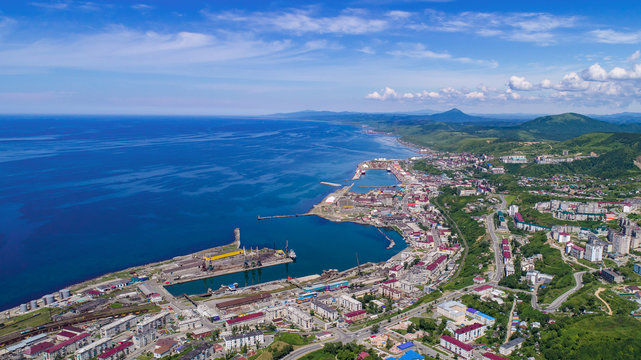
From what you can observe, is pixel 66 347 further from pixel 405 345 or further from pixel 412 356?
pixel 412 356

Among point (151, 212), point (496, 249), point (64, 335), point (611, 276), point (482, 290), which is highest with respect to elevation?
point (151, 212)

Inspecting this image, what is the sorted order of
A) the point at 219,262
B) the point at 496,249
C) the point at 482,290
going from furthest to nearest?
the point at 496,249, the point at 219,262, the point at 482,290

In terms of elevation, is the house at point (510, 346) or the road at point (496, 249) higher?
the road at point (496, 249)

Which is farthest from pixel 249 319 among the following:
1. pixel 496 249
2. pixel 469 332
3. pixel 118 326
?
pixel 496 249

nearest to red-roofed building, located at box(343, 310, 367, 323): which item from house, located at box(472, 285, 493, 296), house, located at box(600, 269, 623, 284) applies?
house, located at box(472, 285, 493, 296)

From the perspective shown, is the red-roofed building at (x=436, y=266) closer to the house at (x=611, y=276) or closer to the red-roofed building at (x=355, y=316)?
the red-roofed building at (x=355, y=316)

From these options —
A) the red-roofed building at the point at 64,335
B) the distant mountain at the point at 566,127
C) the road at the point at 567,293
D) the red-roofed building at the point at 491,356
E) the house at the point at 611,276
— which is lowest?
the red-roofed building at the point at 491,356

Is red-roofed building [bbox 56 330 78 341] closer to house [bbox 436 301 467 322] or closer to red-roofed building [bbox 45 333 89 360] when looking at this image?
red-roofed building [bbox 45 333 89 360]

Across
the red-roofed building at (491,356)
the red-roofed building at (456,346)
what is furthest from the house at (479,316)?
the red-roofed building at (491,356)
